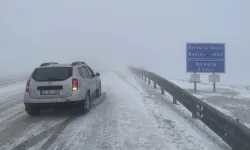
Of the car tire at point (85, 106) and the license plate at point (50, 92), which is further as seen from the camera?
the car tire at point (85, 106)

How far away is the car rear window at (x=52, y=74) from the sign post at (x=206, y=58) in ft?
37.1

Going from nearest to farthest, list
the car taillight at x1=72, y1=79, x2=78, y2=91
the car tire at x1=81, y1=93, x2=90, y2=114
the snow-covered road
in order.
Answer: the snow-covered road
the car taillight at x1=72, y1=79, x2=78, y2=91
the car tire at x1=81, y1=93, x2=90, y2=114

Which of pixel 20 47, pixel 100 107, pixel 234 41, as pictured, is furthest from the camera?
pixel 234 41

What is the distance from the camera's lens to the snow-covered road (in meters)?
6.41

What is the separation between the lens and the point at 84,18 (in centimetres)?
14925

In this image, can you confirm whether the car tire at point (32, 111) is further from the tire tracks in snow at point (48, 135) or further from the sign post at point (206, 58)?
the sign post at point (206, 58)

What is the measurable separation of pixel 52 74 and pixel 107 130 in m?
3.06

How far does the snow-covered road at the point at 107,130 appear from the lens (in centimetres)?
641

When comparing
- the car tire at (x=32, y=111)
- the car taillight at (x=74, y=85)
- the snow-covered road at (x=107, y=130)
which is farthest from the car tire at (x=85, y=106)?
the car tire at (x=32, y=111)

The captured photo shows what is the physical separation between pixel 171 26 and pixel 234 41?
157 ft

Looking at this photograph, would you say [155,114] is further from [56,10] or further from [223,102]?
[56,10]

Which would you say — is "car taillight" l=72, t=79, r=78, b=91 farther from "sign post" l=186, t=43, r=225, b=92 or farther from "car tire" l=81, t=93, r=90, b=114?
"sign post" l=186, t=43, r=225, b=92

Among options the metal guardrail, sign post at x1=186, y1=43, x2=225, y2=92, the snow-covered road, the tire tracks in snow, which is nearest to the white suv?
the snow-covered road

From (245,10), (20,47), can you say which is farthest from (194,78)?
(245,10)
